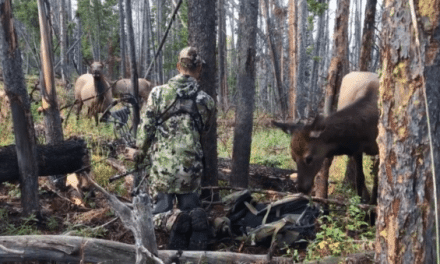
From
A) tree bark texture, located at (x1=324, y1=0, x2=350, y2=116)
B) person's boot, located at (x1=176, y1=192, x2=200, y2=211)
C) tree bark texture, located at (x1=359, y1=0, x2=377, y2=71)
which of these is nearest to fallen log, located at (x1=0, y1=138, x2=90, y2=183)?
person's boot, located at (x1=176, y1=192, x2=200, y2=211)

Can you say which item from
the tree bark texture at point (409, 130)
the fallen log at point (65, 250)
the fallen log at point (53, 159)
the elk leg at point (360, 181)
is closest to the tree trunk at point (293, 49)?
the elk leg at point (360, 181)

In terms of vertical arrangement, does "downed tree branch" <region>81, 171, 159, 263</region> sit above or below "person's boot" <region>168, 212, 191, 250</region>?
above

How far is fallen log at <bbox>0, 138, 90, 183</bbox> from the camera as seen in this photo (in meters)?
5.47

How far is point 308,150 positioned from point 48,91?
372cm

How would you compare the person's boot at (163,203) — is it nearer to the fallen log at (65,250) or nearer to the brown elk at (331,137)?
the fallen log at (65,250)

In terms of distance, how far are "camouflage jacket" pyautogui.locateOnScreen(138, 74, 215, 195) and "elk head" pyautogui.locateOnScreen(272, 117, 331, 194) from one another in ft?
4.54

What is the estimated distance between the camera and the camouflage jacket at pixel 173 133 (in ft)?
15.5

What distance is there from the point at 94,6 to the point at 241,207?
→ 102 ft

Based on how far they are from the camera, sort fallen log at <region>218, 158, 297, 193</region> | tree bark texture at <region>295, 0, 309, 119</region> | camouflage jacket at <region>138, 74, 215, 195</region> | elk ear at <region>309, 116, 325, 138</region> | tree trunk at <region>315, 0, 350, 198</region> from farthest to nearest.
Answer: tree bark texture at <region>295, 0, 309, 119</region>
fallen log at <region>218, 158, 297, 193</region>
tree trunk at <region>315, 0, 350, 198</region>
elk ear at <region>309, 116, 325, 138</region>
camouflage jacket at <region>138, 74, 215, 195</region>

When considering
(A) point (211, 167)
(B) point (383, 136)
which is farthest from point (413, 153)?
(A) point (211, 167)

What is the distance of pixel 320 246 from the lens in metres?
4.12

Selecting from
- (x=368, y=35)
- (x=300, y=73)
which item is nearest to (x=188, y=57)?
(x=368, y=35)

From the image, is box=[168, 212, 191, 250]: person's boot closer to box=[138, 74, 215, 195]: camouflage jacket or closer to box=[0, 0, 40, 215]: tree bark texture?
box=[138, 74, 215, 195]: camouflage jacket

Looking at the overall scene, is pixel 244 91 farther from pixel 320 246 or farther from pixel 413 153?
pixel 413 153
